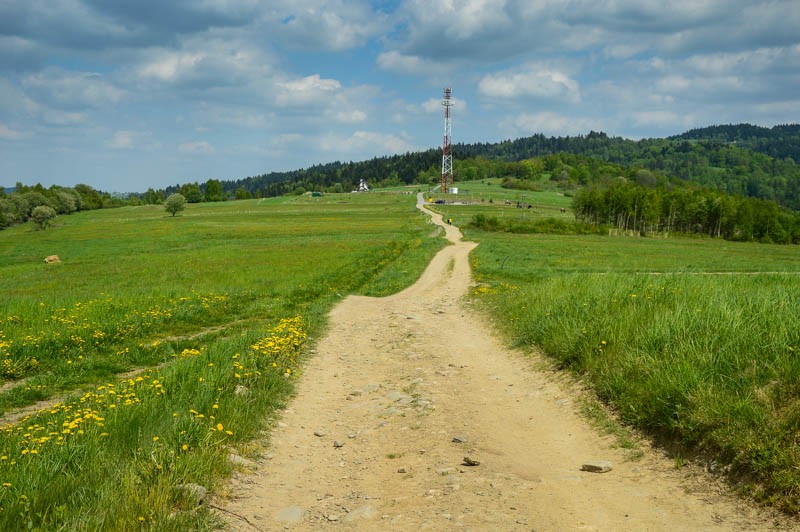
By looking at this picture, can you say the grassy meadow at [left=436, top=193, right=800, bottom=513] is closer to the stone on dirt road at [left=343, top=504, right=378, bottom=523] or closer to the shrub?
the stone on dirt road at [left=343, top=504, right=378, bottom=523]

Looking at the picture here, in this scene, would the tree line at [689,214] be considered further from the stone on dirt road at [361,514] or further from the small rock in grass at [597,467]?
the stone on dirt road at [361,514]

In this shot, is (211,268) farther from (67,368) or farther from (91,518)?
(91,518)

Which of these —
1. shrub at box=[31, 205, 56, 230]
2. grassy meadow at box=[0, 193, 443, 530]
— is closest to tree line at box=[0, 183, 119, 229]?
shrub at box=[31, 205, 56, 230]

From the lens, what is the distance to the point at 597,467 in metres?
7.24

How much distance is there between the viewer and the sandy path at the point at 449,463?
6.06 meters

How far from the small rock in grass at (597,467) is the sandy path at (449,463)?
137mm

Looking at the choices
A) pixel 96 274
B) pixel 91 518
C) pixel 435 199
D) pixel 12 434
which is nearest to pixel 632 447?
pixel 91 518

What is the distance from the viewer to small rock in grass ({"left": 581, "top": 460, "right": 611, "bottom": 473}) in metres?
7.23

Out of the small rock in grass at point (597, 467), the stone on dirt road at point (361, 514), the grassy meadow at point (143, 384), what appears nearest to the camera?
the grassy meadow at point (143, 384)

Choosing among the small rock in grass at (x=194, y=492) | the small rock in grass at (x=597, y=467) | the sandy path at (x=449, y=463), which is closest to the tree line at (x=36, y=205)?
the sandy path at (x=449, y=463)

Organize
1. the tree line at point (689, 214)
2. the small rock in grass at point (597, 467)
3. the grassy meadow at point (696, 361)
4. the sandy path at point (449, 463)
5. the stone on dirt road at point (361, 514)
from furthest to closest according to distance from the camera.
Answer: the tree line at point (689, 214)
the small rock in grass at point (597, 467)
the grassy meadow at point (696, 361)
the stone on dirt road at point (361, 514)
the sandy path at point (449, 463)

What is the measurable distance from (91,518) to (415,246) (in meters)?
49.4

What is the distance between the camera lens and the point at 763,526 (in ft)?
17.9

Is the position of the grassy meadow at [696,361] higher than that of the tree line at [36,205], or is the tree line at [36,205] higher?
the tree line at [36,205]
